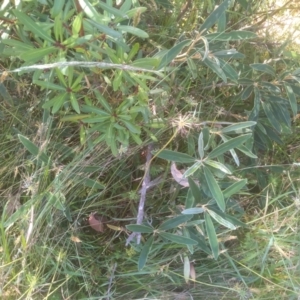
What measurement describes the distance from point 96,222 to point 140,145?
0.29 meters

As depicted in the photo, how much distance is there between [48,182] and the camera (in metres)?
1.39

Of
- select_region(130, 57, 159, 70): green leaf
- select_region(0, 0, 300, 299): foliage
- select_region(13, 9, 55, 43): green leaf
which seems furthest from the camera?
select_region(0, 0, 300, 299): foliage

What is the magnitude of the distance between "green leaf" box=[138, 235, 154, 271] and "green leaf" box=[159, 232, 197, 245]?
0.13 ft

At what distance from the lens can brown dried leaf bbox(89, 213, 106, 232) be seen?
1.46 metres

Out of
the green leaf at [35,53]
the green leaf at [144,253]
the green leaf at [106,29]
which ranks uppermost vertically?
the green leaf at [35,53]

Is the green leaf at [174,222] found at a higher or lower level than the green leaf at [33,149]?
lower

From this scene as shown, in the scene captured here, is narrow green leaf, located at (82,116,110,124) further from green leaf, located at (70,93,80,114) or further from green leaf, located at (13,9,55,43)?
green leaf, located at (13,9,55,43)

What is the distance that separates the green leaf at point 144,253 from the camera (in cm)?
129

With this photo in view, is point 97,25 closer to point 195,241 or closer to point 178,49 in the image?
point 178,49

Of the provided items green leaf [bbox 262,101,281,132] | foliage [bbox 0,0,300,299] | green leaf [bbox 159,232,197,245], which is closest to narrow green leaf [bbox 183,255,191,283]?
foliage [bbox 0,0,300,299]

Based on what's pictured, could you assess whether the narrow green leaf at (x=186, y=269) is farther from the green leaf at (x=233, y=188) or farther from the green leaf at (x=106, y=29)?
the green leaf at (x=106, y=29)

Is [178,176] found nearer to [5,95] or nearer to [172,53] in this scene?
[172,53]

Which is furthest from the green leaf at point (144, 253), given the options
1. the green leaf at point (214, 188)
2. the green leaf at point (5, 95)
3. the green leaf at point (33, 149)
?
the green leaf at point (5, 95)

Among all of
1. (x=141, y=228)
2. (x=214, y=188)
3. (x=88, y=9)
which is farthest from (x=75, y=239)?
(x=88, y=9)
